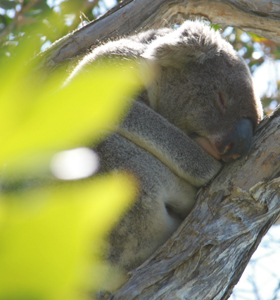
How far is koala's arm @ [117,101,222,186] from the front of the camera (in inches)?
98.5

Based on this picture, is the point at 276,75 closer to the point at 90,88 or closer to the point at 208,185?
the point at 208,185

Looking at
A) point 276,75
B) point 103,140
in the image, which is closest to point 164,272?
Result: point 103,140

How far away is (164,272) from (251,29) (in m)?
2.33

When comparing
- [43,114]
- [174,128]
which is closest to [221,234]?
[174,128]

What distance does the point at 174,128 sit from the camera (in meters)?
2.66

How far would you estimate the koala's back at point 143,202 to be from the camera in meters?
2.35

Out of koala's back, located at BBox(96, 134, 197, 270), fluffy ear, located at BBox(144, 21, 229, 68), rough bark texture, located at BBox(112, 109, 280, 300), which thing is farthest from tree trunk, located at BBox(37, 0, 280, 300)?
fluffy ear, located at BBox(144, 21, 229, 68)

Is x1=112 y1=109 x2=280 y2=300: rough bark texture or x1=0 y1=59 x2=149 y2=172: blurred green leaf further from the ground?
x1=0 y1=59 x2=149 y2=172: blurred green leaf

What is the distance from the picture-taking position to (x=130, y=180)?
93.5 inches

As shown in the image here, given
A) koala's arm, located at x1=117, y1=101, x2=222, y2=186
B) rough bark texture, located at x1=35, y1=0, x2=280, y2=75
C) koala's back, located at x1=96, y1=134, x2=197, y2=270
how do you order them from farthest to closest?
rough bark texture, located at x1=35, y1=0, x2=280, y2=75 → koala's arm, located at x1=117, y1=101, x2=222, y2=186 → koala's back, located at x1=96, y1=134, x2=197, y2=270

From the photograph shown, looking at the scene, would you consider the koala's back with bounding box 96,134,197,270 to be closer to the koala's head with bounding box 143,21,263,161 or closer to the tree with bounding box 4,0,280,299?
the tree with bounding box 4,0,280,299

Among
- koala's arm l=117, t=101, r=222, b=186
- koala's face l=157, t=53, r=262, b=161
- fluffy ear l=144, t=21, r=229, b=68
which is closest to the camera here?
koala's arm l=117, t=101, r=222, b=186

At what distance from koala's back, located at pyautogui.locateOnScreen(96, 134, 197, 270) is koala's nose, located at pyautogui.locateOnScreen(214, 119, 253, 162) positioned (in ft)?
1.19

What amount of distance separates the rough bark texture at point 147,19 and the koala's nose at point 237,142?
0.99 meters
